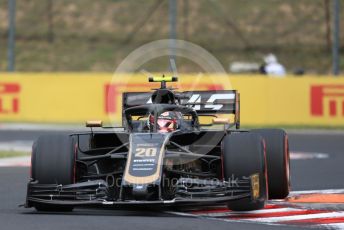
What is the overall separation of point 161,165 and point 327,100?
17095 mm

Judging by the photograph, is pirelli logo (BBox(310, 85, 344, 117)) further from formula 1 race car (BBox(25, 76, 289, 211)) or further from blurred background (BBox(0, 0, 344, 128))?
formula 1 race car (BBox(25, 76, 289, 211))

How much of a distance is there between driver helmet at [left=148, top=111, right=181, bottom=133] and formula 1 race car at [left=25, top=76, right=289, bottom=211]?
1cm

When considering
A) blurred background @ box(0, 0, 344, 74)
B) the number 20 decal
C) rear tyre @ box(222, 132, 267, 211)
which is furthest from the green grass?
blurred background @ box(0, 0, 344, 74)

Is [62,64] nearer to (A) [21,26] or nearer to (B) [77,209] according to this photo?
(A) [21,26]

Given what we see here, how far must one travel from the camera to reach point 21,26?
42969 mm

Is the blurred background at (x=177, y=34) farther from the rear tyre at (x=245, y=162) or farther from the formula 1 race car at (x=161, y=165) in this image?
the rear tyre at (x=245, y=162)

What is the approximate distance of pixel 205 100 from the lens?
44.9 feet

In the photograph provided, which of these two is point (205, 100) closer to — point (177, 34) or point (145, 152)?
point (145, 152)

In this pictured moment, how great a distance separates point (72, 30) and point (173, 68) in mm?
29809

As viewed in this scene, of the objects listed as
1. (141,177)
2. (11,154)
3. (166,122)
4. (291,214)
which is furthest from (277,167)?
(11,154)

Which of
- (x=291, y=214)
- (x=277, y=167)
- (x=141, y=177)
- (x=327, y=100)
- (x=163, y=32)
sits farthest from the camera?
(x=163, y=32)

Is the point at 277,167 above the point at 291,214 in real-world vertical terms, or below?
above

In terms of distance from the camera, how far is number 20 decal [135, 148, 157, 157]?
1125 centimetres

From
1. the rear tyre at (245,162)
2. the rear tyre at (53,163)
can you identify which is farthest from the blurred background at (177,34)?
the rear tyre at (245,162)
